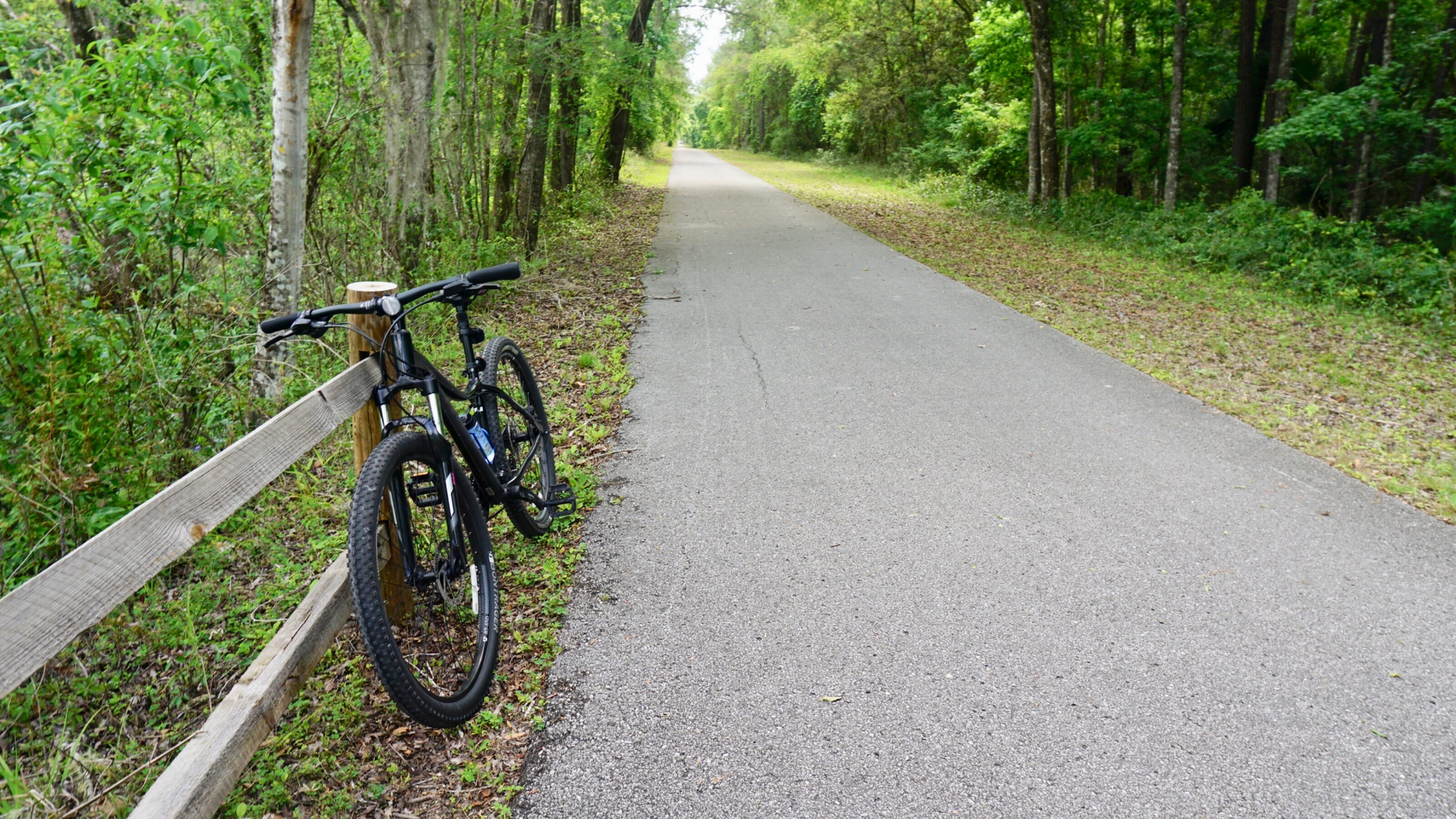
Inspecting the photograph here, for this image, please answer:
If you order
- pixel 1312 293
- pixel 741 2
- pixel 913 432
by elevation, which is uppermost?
pixel 741 2

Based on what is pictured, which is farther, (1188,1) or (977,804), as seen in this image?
(1188,1)

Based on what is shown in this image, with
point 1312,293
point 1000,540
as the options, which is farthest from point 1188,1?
point 1000,540

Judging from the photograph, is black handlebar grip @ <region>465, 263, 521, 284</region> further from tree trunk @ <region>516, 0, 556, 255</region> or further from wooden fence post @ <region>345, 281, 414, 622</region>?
tree trunk @ <region>516, 0, 556, 255</region>

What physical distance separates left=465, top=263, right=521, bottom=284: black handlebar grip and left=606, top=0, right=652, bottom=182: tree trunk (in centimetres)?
1237

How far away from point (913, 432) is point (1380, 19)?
14918mm

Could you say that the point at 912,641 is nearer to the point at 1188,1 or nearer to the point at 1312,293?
the point at 1312,293

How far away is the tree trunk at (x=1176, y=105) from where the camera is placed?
48.9 ft

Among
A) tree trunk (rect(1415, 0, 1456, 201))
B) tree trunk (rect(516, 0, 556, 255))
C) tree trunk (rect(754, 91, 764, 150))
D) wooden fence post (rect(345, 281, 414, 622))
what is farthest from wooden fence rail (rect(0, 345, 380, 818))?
tree trunk (rect(754, 91, 764, 150))

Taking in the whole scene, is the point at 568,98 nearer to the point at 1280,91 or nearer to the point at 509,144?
the point at 509,144

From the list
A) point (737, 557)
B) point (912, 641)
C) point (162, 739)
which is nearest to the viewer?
point (162, 739)

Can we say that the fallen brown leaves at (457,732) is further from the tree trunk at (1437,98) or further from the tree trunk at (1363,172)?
the tree trunk at (1437,98)

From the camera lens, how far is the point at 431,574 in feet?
10.4

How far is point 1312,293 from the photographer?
36.4 feet

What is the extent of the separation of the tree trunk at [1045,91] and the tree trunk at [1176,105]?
8.49 feet
